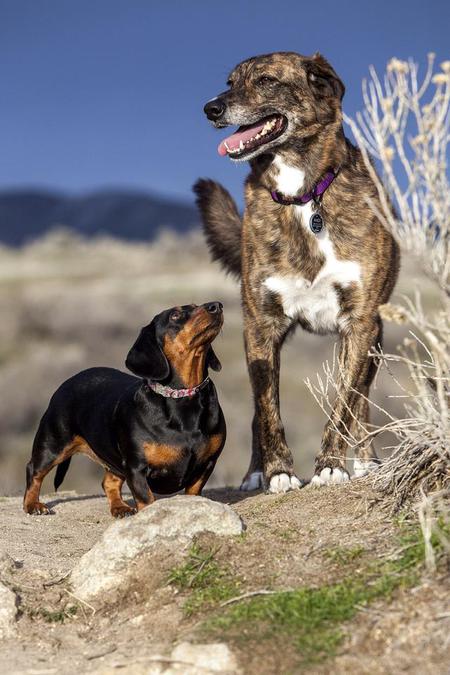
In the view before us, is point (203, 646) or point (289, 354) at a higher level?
point (203, 646)

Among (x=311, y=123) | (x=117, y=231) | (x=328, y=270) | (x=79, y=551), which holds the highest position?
(x=311, y=123)

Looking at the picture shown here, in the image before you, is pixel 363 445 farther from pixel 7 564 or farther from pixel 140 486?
pixel 7 564

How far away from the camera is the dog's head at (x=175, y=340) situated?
5656 millimetres

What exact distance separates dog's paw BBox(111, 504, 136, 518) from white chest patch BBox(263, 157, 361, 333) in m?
1.60

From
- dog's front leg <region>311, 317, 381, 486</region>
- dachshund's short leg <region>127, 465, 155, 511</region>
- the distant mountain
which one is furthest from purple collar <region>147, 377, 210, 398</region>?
the distant mountain

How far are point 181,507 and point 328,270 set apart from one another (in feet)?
6.97

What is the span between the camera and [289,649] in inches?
141

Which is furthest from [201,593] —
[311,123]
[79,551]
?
[311,123]

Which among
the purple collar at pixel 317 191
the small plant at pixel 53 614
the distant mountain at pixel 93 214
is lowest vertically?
the distant mountain at pixel 93 214

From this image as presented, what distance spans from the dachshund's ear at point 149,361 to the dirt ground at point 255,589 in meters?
0.95

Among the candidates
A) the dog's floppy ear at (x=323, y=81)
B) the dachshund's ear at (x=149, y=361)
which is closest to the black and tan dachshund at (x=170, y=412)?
the dachshund's ear at (x=149, y=361)

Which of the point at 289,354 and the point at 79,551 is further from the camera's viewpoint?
the point at 289,354

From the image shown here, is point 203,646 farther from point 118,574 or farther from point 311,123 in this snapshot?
point 311,123

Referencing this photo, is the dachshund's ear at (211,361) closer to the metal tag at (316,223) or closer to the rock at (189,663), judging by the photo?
the metal tag at (316,223)
